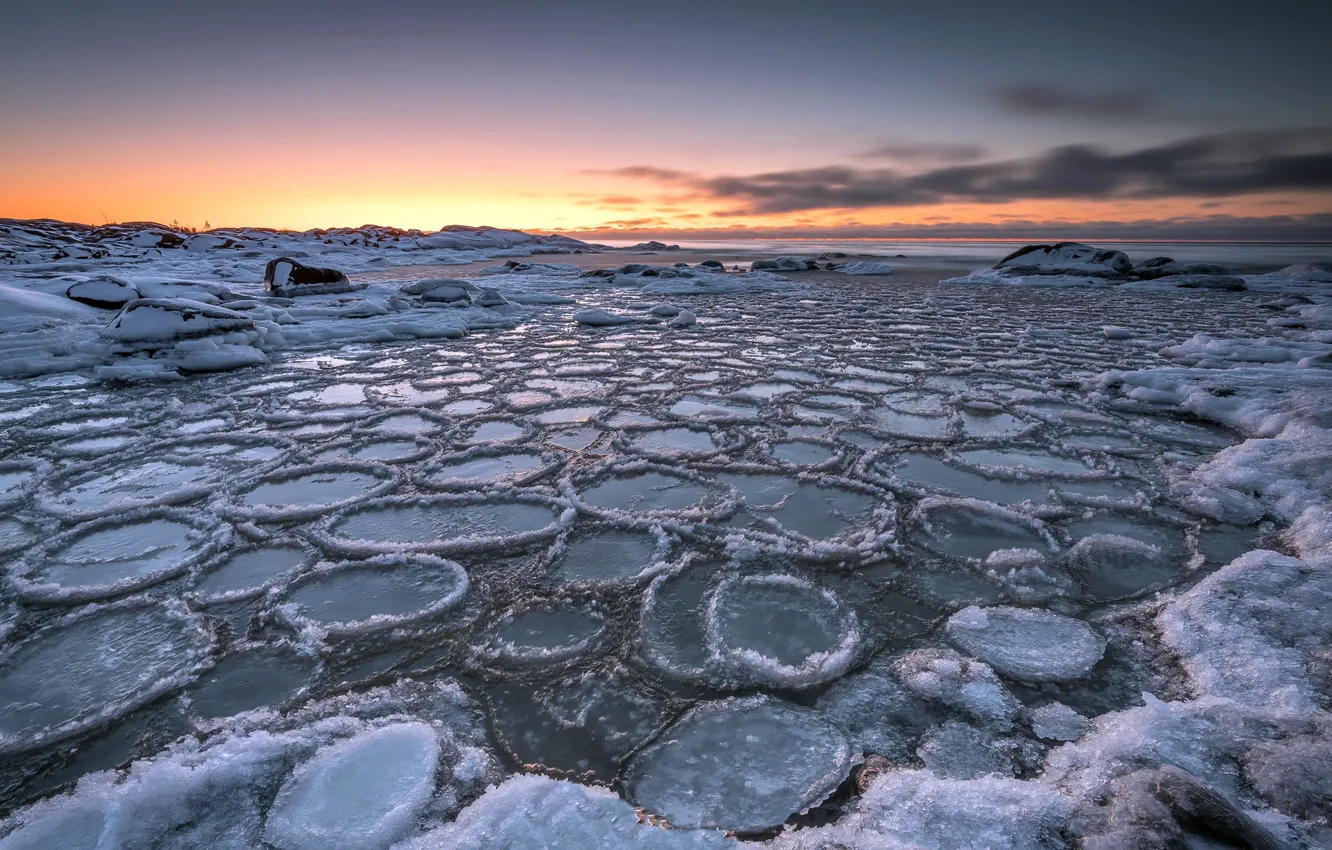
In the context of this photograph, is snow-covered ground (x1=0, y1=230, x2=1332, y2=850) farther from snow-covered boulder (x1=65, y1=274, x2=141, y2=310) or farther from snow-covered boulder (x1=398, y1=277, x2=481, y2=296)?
snow-covered boulder (x1=398, y1=277, x2=481, y2=296)

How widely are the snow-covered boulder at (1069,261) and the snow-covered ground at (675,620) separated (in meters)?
15.0

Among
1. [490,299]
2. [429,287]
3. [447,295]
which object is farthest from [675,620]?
[429,287]

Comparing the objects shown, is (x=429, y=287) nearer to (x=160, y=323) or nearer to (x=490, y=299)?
(x=490, y=299)

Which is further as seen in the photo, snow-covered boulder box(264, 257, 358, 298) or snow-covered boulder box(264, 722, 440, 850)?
snow-covered boulder box(264, 257, 358, 298)

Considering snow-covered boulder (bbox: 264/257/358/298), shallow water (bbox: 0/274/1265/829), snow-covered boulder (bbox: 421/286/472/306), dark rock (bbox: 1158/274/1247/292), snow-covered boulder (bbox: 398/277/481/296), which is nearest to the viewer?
shallow water (bbox: 0/274/1265/829)

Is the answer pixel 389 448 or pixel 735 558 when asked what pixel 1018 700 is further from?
pixel 389 448

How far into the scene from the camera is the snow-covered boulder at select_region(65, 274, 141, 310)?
689 centimetres

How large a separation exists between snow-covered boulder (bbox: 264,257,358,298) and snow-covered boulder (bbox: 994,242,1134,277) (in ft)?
58.8

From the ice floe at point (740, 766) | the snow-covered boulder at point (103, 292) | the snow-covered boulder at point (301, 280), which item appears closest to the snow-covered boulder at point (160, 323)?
the snow-covered boulder at point (103, 292)

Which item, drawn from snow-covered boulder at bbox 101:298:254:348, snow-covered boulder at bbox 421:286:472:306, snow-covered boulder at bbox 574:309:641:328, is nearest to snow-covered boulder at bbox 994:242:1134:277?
snow-covered boulder at bbox 574:309:641:328

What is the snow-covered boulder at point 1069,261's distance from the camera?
16.2 meters

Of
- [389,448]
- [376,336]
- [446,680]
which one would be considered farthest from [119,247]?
[446,680]

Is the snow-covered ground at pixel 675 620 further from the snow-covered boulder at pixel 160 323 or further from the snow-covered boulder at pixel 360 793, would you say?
the snow-covered boulder at pixel 160 323

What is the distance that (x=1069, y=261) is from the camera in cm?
1716
